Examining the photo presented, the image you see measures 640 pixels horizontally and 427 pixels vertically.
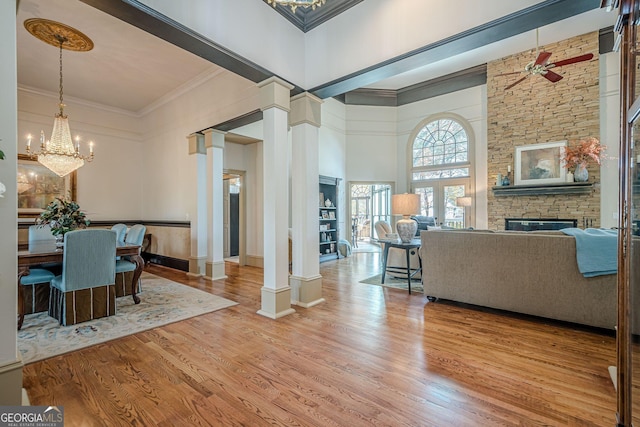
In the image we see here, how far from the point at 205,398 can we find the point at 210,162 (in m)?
4.15

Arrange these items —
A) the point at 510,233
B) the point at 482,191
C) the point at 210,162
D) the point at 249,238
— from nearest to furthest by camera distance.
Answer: the point at 510,233, the point at 210,162, the point at 249,238, the point at 482,191

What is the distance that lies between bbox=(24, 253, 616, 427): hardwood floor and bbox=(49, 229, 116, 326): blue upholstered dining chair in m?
0.81

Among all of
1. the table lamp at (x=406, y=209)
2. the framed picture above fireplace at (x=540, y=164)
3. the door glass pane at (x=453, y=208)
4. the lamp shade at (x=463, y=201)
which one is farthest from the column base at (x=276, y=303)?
the framed picture above fireplace at (x=540, y=164)

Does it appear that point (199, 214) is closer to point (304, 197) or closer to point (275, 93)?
point (304, 197)

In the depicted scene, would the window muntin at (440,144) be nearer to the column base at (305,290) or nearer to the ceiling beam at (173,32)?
the column base at (305,290)

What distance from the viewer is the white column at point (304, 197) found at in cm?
349

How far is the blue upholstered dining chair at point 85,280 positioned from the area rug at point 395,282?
137 inches

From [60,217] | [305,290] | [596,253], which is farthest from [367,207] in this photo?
[60,217]

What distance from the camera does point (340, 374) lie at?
2023mm

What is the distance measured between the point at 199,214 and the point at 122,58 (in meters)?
2.66

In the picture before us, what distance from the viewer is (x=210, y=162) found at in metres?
5.15

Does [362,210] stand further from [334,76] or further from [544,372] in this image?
[544,372]

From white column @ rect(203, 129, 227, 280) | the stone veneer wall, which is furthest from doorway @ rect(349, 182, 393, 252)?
white column @ rect(203, 129, 227, 280)

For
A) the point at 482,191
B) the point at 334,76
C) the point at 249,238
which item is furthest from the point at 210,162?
the point at 482,191
